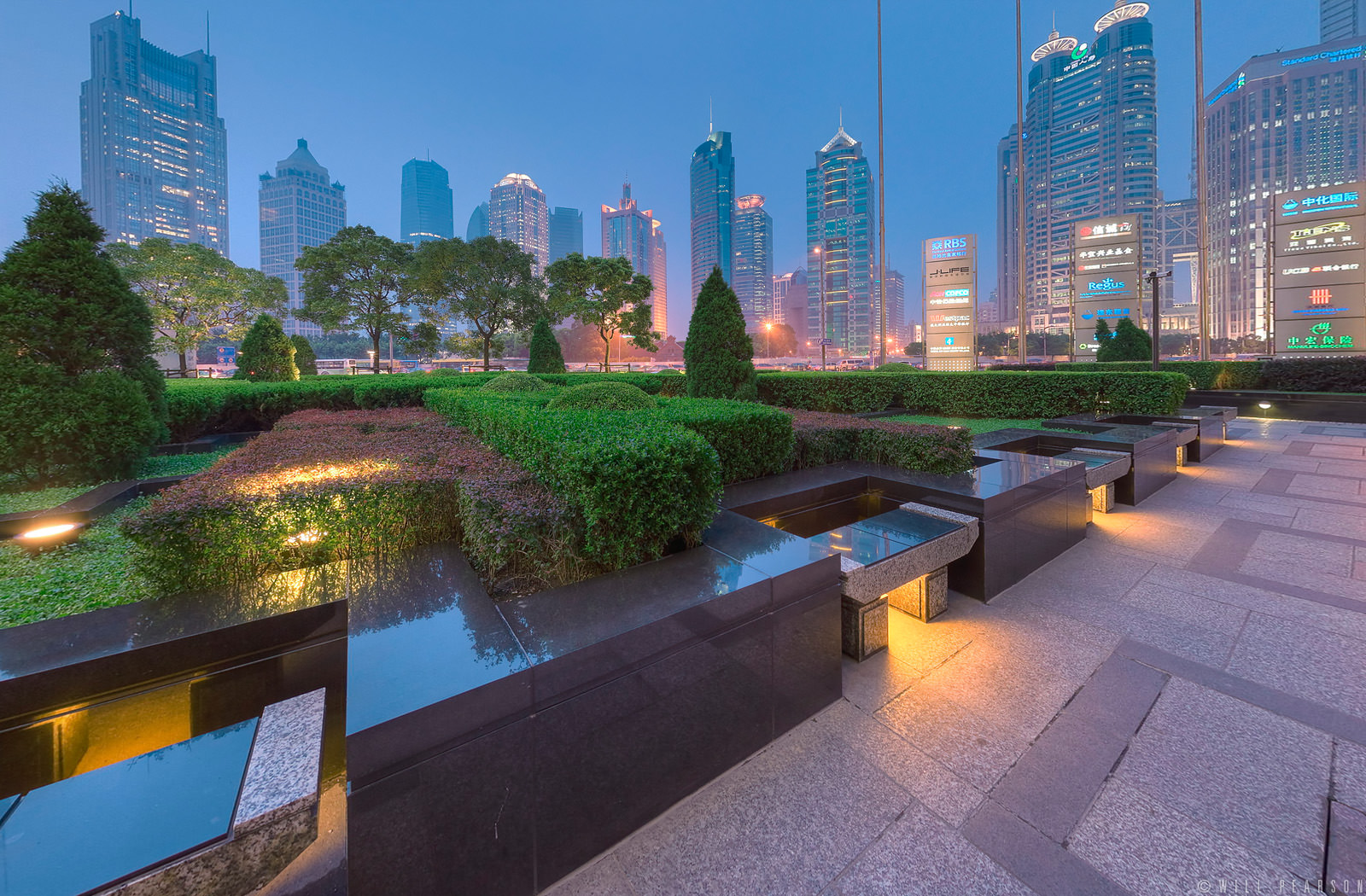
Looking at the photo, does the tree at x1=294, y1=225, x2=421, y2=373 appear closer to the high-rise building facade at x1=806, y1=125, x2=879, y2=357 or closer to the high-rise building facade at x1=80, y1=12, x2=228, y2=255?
the high-rise building facade at x1=806, y1=125, x2=879, y2=357

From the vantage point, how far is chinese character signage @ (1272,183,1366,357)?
22.6 meters

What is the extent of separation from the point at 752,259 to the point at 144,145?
130697 mm

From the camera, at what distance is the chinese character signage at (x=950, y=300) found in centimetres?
2622

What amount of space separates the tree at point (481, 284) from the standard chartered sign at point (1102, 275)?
3207 cm

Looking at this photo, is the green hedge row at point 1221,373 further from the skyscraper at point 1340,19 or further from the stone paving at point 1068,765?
the skyscraper at point 1340,19

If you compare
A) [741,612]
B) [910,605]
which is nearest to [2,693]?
[741,612]

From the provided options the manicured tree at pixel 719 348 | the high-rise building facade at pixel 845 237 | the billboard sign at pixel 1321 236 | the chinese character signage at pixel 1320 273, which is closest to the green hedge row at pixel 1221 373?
the chinese character signage at pixel 1320 273

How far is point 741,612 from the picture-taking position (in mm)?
2619

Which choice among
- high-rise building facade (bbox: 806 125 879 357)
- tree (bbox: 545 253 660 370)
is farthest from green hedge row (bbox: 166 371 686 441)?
high-rise building facade (bbox: 806 125 879 357)

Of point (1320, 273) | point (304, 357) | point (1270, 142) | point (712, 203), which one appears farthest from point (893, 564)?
point (712, 203)

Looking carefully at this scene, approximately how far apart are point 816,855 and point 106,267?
10.1 metres

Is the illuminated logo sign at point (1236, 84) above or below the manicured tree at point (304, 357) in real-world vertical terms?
above

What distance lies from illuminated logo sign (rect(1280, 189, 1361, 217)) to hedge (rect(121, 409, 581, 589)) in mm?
37489

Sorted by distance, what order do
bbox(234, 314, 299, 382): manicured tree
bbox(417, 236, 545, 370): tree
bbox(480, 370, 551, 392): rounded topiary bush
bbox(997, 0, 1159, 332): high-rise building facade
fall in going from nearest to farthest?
1. bbox(480, 370, 551, 392): rounded topiary bush
2. bbox(234, 314, 299, 382): manicured tree
3. bbox(417, 236, 545, 370): tree
4. bbox(997, 0, 1159, 332): high-rise building facade
